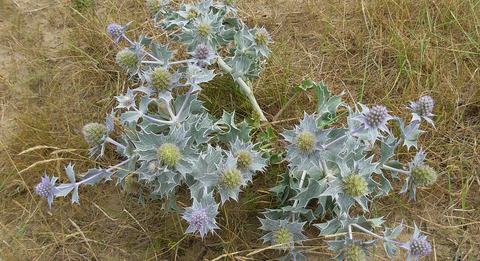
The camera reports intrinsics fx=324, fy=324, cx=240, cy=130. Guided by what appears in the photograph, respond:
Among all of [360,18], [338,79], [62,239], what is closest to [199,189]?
[62,239]

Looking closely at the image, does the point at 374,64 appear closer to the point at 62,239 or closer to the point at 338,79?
the point at 338,79

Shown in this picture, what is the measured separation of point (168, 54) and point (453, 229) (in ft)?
9.49

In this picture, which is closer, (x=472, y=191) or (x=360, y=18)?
(x=472, y=191)

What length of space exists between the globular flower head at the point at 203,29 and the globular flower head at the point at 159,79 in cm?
49

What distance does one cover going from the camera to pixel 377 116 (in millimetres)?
2066

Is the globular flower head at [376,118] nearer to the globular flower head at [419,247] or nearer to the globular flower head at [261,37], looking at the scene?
the globular flower head at [419,247]

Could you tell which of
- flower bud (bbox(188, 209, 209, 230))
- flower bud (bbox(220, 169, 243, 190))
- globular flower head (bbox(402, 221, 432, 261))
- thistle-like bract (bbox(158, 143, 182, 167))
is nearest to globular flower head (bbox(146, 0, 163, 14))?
thistle-like bract (bbox(158, 143, 182, 167))

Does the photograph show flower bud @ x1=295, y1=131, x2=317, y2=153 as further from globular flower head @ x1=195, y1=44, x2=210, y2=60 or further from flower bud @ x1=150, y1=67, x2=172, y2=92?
flower bud @ x1=150, y1=67, x2=172, y2=92

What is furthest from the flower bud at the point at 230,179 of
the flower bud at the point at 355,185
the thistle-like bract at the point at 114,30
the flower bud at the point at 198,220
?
the thistle-like bract at the point at 114,30

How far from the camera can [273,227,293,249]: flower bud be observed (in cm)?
243

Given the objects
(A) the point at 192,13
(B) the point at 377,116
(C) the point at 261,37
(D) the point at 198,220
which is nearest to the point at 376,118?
(B) the point at 377,116

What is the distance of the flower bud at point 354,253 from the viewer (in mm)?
2211

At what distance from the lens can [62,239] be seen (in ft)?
10.2

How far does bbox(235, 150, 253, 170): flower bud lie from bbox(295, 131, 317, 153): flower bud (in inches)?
15.3
